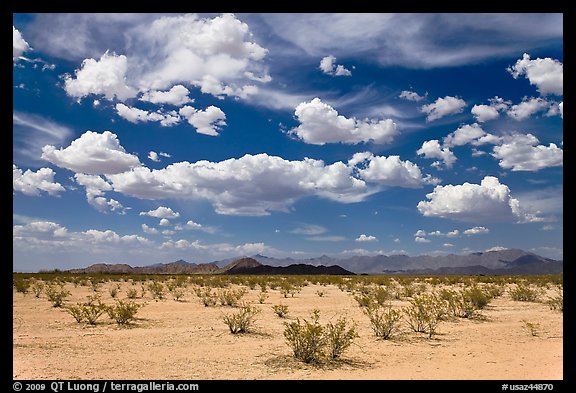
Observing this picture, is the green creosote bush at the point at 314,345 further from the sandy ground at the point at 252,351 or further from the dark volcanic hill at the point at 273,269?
the dark volcanic hill at the point at 273,269

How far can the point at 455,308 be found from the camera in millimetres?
19297

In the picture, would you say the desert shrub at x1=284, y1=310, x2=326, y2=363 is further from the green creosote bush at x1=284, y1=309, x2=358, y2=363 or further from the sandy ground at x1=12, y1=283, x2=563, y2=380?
the sandy ground at x1=12, y1=283, x2=563, y2=380

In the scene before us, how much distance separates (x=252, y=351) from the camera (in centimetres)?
1178

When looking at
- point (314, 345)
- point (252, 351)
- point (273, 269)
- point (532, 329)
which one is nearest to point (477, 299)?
point (532, 329)

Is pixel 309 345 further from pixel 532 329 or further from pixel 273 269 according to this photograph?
pixel 273 269

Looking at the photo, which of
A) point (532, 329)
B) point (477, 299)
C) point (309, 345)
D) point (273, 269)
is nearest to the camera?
point (309, 345)

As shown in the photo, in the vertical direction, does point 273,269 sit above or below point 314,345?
below

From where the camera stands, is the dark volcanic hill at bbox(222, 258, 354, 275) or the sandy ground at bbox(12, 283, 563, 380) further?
the dark volcanic hill at bbox(222, 258, 354, 275)

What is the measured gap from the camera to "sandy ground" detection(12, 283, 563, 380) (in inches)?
372

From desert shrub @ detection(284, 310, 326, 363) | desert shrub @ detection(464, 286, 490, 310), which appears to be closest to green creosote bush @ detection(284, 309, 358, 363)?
desert shrub @ detection(284, 310, 326, 363)

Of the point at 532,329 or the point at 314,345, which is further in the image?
the point at 532,329
